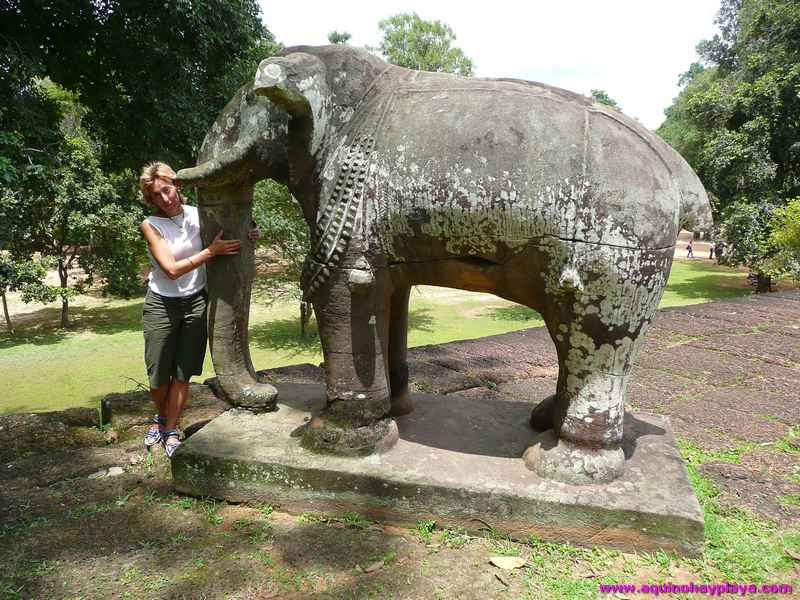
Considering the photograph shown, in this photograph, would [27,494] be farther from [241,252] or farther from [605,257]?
[605,257]

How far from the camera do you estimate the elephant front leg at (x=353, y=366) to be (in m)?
2.32

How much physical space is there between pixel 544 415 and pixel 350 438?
3.09 ft

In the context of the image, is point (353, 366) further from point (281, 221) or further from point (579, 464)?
point (281, 221)

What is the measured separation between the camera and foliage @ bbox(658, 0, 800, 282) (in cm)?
1188

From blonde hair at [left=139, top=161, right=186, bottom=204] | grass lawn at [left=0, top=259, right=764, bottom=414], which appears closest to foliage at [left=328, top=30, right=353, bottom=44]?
grass lawn at [left=0, top=259, right=764, bottom=414]

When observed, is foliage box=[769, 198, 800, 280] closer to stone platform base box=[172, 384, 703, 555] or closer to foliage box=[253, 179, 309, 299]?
foliage box=[253, 179, 309, 299]

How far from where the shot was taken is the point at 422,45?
22.4 metres

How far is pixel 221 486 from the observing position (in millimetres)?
2502

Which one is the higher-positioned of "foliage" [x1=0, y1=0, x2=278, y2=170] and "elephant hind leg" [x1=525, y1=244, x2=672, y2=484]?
"foliage" [x1=0, y1=0, x2=278, y2=170]

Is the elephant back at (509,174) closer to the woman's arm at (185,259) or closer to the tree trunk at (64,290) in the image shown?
the woman's arm at (185,259)

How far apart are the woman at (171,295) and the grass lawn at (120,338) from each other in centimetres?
422

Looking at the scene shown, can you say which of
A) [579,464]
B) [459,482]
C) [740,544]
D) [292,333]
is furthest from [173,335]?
[292,333]

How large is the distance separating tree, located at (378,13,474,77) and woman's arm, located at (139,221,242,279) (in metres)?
21.0

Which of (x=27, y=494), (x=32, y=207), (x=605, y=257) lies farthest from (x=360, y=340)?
(x=32, y=207)
